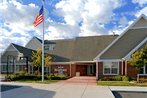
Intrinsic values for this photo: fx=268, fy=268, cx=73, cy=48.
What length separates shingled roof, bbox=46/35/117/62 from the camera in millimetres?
43647

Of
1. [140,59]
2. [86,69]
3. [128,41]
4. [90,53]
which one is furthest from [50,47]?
[140,59]

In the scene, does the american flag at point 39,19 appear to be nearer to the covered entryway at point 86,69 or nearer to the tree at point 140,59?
the tree at point 140,59

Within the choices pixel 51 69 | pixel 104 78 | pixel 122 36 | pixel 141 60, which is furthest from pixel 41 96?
pixel 51 69

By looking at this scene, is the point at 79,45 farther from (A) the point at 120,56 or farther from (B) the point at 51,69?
(A) the point at 120,56

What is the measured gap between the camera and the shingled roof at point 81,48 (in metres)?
43.6

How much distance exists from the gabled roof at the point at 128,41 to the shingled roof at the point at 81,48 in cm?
746

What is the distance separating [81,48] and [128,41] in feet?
38.4

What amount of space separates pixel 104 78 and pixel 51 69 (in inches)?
566

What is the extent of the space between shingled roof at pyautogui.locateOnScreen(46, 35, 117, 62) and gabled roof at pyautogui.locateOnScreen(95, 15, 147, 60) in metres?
7.46

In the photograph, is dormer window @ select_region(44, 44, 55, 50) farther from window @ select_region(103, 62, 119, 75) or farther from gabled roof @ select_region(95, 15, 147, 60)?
window @ select_region(103, 62, 119, 75)

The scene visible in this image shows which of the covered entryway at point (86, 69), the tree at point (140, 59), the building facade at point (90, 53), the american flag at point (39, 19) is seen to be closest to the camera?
the tree at point (140, 59)

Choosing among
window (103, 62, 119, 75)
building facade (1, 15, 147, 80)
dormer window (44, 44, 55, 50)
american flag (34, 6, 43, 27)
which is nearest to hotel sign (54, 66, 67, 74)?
building facade (1, 15, 147, 80)

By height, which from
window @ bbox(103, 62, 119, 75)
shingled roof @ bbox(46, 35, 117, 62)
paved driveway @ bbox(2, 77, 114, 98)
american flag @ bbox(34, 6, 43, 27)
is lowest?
paved driveway @ bbox(2, 77, 114, 98)

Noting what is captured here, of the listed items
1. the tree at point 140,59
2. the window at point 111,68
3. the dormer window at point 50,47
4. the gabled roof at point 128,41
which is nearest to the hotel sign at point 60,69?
the dormer window at point 50,47
